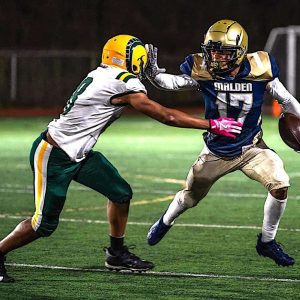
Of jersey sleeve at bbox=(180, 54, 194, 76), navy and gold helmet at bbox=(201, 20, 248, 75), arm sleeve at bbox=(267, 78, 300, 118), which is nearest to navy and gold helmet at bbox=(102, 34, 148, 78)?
navy and gold helmet at bbox=(201, 20, 248, 75)

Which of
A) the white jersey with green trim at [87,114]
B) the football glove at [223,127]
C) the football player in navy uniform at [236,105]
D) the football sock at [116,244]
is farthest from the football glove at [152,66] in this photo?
the football sock at [116,244]

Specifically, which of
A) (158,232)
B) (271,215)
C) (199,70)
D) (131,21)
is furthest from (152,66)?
(131,21)

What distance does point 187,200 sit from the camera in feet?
23.6

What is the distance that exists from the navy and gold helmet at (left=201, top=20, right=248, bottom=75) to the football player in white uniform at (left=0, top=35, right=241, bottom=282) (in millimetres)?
489

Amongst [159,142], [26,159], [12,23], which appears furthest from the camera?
[12,23]

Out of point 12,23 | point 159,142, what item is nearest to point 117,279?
point 159,142

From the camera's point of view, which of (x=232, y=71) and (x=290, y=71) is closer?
→ (x=232, y=71)

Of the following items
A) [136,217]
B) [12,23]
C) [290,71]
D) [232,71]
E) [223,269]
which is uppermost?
[232,71]

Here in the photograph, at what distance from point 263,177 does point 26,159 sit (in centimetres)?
728

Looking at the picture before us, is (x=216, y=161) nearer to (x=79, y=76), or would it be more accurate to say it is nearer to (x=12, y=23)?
(x=79, y=76)

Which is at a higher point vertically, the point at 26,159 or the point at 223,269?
the point at 223,269

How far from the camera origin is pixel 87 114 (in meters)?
6.43

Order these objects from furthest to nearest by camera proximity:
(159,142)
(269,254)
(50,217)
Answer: (159,142) → (269,254) → (50,217)

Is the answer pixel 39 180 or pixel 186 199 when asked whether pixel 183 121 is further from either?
pixel 186 199
